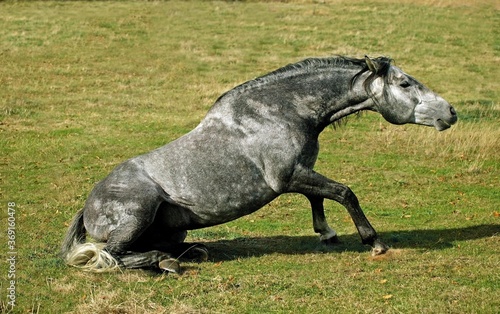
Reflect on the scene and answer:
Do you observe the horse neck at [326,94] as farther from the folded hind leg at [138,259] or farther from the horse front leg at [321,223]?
the folded hind leg at [138,259]

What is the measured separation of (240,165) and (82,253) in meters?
2.18

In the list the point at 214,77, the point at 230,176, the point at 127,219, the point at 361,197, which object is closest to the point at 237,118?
the point at 230,176

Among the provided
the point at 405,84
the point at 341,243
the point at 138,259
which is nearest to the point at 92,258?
the point at 138,259

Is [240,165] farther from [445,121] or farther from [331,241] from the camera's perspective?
[445,121]

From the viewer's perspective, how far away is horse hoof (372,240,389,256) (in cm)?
1084

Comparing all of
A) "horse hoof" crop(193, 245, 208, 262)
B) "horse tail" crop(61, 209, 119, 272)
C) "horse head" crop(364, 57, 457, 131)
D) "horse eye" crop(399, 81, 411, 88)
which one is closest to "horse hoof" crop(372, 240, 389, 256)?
"horse head" crop(364, 57, 457, 131)

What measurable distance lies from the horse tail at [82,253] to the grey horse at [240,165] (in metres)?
0.02

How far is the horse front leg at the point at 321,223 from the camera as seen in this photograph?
11.4 meters

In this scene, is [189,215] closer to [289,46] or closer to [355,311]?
[355,311]

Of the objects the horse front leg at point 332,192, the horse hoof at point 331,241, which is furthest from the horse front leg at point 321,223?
the horse front leg at point 332,192

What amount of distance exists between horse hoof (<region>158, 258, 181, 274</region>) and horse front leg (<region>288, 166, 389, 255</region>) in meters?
1.67

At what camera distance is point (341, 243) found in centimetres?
1175

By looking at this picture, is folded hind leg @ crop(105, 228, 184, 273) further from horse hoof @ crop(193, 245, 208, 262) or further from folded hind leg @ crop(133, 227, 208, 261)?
horse hoof @ crop(193, 245, 208, 262)

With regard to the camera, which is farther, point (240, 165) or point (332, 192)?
point (332, 192)
